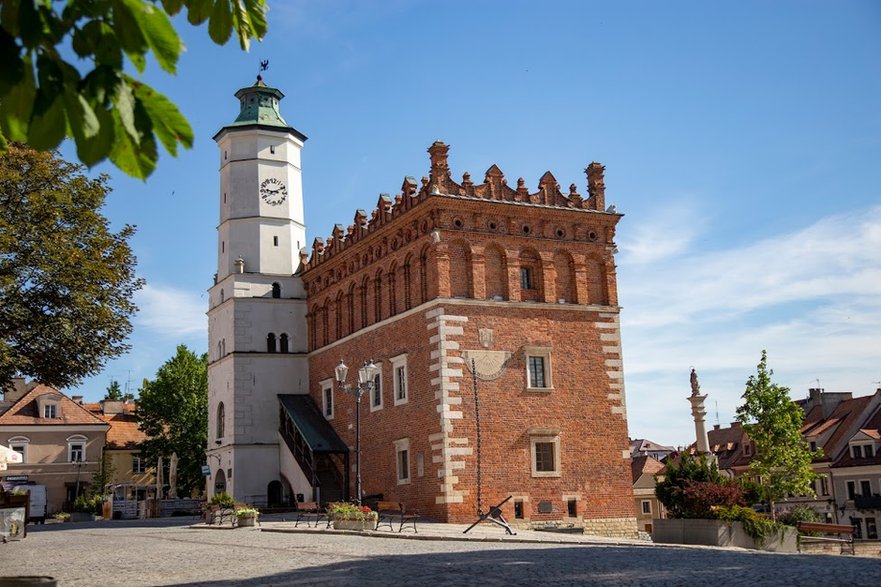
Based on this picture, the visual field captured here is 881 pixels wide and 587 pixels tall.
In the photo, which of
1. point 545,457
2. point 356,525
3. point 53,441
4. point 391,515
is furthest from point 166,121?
point 53,441

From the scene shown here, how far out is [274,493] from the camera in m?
42.1

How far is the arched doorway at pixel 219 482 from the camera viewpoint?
141 ft

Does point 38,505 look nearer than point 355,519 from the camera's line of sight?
No

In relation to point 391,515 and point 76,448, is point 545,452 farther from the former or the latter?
point 76,448

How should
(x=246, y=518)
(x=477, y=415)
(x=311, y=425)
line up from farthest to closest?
(x=311, y=425) → (x=477, y=415) → (x=246, y=518)

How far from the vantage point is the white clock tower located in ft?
138

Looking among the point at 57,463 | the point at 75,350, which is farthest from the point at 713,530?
the point at 57,463

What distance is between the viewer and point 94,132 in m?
3.50

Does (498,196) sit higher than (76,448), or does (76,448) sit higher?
(498,196)

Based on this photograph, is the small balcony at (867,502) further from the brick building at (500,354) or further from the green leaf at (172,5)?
the green leaf at (172,5)

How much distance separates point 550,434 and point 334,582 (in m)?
21.4

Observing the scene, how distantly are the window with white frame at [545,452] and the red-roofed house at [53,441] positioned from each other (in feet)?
138

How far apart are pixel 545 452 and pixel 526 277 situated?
6.37 metres

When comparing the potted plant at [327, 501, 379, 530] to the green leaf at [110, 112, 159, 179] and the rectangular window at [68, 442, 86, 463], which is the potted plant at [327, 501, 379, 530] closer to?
the green leaf at [110, 112, 159, 179]
